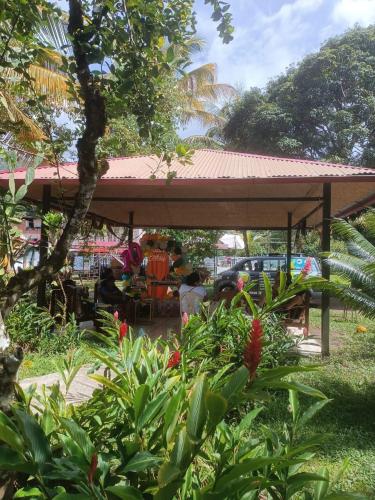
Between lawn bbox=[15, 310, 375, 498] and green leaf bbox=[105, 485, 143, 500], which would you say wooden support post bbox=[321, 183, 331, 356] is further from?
green leaf bbox=[105, 485, 143, 500]

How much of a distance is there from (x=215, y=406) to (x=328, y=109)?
20.6m

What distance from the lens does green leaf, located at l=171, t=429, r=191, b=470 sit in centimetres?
119

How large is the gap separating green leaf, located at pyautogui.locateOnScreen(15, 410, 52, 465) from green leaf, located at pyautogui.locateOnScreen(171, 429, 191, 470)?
46 centimetres

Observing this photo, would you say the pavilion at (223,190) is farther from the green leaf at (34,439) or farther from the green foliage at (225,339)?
the green leaf at (34,439)

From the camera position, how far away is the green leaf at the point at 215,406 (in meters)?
1.04

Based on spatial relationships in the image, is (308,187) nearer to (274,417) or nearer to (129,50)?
(274,417)

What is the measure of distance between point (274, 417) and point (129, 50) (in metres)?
3.65

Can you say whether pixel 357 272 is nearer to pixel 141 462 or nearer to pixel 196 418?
pixel 141 462

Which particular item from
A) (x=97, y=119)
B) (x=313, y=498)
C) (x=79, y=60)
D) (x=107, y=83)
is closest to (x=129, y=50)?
(x=107, y=83)

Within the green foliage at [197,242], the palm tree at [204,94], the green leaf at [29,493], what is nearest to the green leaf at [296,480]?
the green leaf at [29,493]

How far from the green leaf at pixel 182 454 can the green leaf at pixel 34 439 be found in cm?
46

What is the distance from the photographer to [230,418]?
4.04 meters

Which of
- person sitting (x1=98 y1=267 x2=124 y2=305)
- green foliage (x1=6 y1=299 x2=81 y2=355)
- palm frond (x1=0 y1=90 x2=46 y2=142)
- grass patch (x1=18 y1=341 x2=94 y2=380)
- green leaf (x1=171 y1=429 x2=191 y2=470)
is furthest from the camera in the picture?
person sitting (x1=98 y1=267 x2=124 y2=305)

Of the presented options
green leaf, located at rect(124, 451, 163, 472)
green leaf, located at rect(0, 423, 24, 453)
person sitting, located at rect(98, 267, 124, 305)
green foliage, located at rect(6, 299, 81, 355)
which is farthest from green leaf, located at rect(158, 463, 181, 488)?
person sitting, located at rect(98, 267, 124, 305)
